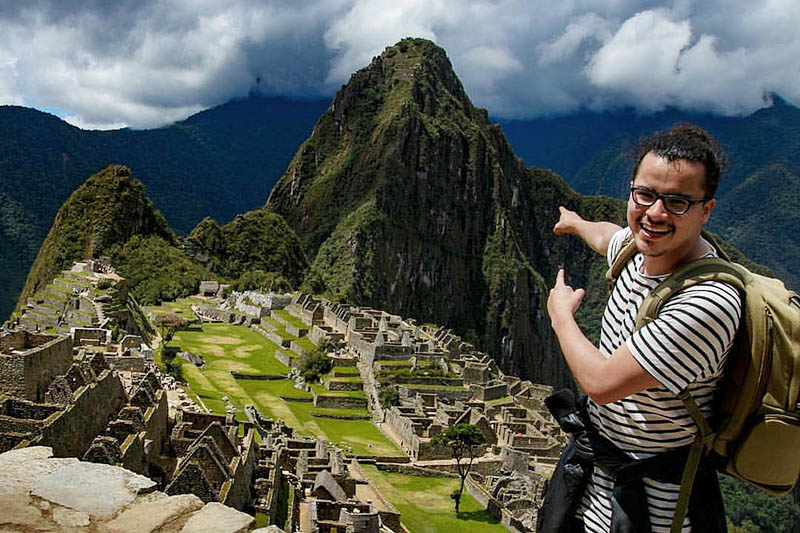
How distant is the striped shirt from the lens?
8.93ft

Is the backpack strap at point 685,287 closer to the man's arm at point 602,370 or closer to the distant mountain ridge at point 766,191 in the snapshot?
the man's arm at point 602,370

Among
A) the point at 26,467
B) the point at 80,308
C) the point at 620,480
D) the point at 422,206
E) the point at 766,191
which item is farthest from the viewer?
the point at 766,191

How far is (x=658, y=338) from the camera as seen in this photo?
276cm

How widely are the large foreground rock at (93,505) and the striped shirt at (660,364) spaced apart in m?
2.15

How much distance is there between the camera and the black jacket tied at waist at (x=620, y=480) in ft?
10.1

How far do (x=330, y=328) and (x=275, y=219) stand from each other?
56816mm

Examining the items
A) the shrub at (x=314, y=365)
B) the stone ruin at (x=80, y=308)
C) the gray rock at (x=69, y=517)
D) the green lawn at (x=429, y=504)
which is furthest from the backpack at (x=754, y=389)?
the shrub at (x=314, y=365)

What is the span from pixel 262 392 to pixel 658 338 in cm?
3147

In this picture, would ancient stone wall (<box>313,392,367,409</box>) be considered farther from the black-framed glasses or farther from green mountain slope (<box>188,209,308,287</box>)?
green mountain slope (<box>188,209,308,287</box>)

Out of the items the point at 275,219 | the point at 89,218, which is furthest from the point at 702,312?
the point at 275,219

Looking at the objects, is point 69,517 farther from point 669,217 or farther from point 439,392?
point 439,392

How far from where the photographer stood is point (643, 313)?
115 inches

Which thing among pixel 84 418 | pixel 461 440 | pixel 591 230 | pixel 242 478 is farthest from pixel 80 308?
pixel 591 230

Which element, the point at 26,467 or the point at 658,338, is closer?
the point at 658,338
